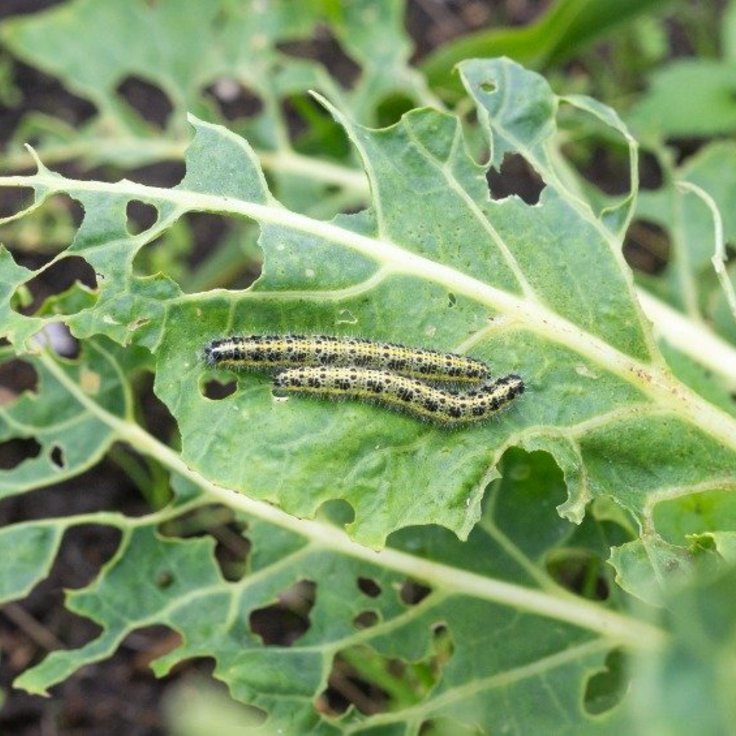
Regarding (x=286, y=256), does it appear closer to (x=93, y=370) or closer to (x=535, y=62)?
(x=93, y=370)

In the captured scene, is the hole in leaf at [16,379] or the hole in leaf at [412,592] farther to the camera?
the hole in leaf at [16,379]

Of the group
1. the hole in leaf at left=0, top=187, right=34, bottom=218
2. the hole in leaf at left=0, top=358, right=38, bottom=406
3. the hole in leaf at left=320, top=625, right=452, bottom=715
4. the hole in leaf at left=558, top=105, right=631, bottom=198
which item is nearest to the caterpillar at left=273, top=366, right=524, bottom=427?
the hole in leaf at left=320, top=625, right=452, bottom=715

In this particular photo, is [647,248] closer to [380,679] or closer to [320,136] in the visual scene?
[320,136]

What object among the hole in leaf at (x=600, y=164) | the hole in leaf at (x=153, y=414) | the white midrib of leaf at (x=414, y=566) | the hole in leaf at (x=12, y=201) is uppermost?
the white midrib of leaf at (x=414, y=566)

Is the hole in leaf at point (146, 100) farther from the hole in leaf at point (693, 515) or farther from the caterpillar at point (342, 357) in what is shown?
the hole in leaf at point (693, 515)

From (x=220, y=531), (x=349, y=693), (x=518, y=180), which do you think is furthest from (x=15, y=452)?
(x=518, y=180)

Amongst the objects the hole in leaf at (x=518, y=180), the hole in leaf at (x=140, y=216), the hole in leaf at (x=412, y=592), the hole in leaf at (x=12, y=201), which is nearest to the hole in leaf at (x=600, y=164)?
the hole in leaf at (x=518, y=180)

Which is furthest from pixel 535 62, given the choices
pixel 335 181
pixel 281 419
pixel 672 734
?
pixel 672 734
